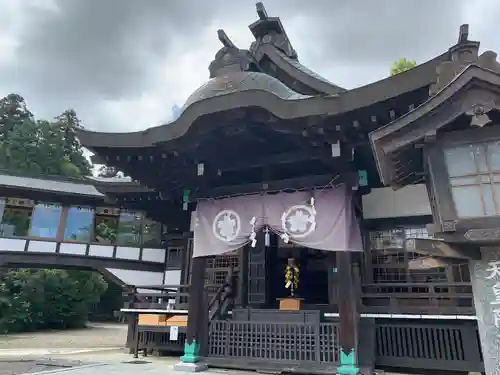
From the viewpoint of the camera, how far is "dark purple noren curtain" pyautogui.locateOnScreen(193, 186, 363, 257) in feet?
25.5

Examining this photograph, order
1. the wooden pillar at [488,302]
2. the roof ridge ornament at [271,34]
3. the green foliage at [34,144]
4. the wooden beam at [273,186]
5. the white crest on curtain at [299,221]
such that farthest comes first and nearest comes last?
the green foliage at [34,144]
the roof ridge ornament at [271,34]
the wooden beam at [273,186]
the white crest on curtain at [299,221]
the wooden pillar at [488,302]

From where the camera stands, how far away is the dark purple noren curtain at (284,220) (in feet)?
25.5

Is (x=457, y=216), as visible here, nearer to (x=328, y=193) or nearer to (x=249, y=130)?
(x=328, y=193)

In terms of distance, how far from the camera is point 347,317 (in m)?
7.34

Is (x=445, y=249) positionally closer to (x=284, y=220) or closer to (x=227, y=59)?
(x=284, y=220)

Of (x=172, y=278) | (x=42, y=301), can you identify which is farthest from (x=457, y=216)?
(x=42, y=301)

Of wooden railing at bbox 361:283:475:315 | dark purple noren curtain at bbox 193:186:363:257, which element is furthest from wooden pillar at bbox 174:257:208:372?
wooden railing at bbox 361:283:475:315

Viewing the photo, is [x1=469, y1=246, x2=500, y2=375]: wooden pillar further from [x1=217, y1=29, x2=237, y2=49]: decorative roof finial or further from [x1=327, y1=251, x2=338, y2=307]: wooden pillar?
[x1=217, y1=29, x2=237, y2=49]: decorative roof finial

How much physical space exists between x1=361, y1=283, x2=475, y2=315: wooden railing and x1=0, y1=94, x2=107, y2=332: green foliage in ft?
55.0

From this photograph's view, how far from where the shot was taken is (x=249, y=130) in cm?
787

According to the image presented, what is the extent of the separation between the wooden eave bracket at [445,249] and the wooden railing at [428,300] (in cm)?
361

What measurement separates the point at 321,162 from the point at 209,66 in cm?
401

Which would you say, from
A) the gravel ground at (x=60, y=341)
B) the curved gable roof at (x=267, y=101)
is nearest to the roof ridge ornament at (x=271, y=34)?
the curved gable roof at (x=267, y=101)

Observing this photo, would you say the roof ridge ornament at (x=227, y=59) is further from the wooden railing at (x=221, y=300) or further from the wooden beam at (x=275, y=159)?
the wooden railing at (x=221, y=300)
